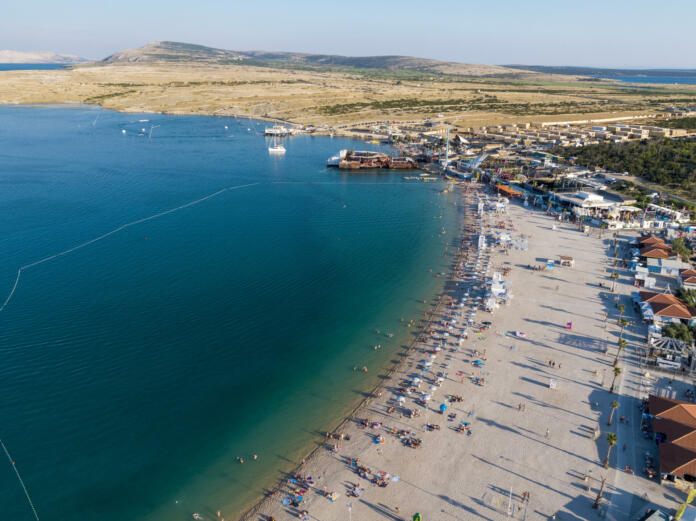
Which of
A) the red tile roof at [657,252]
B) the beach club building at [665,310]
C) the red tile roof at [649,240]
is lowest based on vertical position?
the beach club building at [665,310]

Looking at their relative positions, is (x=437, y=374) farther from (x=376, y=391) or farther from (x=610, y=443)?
(x=610, y=443)

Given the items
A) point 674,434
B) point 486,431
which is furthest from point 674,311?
point 486,431

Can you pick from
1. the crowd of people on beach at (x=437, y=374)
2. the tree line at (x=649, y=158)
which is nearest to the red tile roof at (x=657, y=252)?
the crowd of people on beach at (x=437, y=374)

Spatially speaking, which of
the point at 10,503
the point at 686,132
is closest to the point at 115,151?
the point at 10,503

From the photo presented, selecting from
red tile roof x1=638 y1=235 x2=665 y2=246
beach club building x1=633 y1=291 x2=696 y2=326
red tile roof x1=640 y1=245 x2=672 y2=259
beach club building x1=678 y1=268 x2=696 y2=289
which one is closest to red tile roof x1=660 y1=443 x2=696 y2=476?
beach club building x1=633 y1=291 x2=696 y2=326

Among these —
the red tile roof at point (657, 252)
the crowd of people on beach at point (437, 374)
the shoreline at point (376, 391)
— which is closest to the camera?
the shoreline at point (376, 391)

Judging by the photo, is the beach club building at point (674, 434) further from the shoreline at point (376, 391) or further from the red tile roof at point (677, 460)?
the shoreline at point (376, 391)

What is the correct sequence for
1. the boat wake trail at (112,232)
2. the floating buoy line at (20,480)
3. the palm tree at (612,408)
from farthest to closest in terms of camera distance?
the boat wake trail at (112,232) → the palm tree at (612,408) → the floating buoy line at (20,480)
